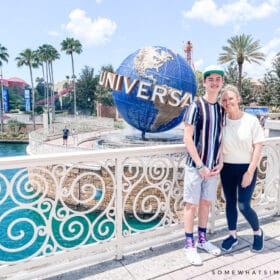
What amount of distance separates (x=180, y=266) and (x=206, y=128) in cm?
112

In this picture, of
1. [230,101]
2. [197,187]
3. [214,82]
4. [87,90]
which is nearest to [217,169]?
[197,187]

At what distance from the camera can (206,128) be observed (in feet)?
7.09

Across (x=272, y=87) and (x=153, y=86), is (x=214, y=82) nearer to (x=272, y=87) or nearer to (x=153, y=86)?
(x=153, y=86)

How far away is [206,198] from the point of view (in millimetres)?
2309

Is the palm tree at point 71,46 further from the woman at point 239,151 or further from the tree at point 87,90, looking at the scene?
the woman at point 239,151

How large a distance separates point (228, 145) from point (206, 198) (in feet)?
1.57

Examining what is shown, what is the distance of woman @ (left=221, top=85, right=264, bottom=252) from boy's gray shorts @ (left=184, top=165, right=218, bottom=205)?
181mm

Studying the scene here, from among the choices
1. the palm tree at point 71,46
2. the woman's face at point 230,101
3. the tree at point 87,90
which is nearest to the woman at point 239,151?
the woman's face at point 230,101

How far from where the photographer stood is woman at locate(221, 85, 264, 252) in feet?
7.39

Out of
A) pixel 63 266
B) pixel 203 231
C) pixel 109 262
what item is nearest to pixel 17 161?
pixel 63 266

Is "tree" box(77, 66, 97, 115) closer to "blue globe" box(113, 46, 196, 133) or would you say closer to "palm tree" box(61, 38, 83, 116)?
"palm tree" box(61, 38, 83, 116)

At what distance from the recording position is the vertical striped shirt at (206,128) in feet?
7.03

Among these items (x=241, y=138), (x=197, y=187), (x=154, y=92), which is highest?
(x=154, y=92)

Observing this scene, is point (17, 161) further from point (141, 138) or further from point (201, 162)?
point (141, 138)
